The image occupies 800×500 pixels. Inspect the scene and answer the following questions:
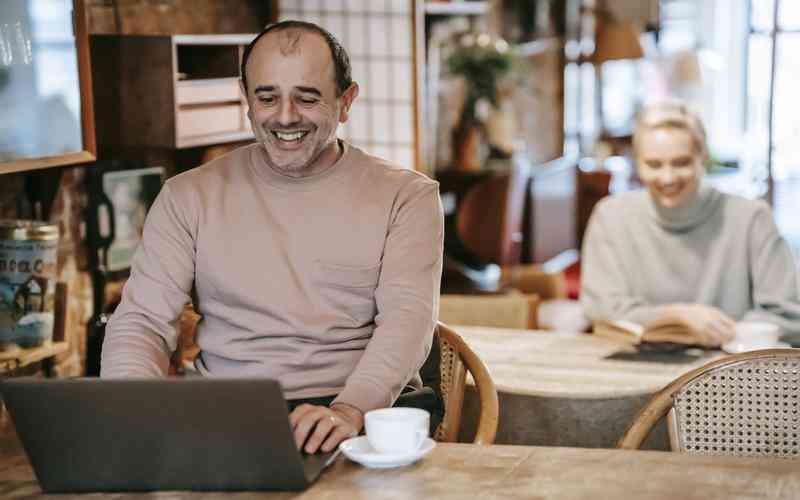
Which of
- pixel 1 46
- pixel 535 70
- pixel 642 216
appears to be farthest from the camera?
pixel 535 70

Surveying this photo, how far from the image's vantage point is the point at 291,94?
7.11 ft

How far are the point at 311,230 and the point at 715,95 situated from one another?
29.2 feet

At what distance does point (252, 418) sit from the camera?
153 cm

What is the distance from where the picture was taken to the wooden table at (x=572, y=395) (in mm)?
2557

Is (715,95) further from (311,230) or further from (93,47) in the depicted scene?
(311,230)

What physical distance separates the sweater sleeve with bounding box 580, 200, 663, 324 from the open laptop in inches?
68.8

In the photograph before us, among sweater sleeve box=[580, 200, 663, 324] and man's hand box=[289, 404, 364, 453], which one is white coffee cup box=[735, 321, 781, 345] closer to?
sweater sleeve box=[580, 200, 663, 324]

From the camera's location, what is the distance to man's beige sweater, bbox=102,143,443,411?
7.09 ft

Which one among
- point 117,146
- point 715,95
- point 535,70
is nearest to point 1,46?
point 117,146

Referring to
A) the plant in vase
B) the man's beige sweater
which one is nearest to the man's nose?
the man's beige sweater

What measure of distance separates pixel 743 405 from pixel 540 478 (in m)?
0.61

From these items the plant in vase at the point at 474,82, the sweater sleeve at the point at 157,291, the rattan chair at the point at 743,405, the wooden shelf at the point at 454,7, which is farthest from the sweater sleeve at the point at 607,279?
the plant in vase at the point at 474,82

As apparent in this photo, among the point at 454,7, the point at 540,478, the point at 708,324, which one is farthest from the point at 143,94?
the point at 454,7

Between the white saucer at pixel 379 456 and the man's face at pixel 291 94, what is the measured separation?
0.66 meters
